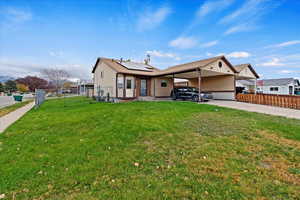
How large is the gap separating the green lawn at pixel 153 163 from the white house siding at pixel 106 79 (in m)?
9.89

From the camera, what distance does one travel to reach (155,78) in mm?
16453

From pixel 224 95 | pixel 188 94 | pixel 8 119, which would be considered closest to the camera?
pixel 8 119

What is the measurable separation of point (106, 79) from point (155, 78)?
18.7ft

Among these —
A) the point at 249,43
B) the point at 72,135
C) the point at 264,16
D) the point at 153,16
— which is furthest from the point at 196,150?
the point at 249,43

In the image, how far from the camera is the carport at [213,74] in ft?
43.4

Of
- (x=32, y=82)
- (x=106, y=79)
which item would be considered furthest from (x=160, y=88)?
(x=32, y=82)

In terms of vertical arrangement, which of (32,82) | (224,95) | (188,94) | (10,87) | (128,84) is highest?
(32,82)

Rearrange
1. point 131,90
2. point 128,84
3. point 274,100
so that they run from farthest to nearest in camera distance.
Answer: point 131,90 < point 128,84 < point 274,100

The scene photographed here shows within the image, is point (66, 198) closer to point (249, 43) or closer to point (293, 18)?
point (293, 18)

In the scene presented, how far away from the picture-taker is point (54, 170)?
2.83 meters

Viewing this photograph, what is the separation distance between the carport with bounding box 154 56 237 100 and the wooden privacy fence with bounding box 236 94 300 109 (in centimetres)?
191

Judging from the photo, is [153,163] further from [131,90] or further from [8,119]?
[131,90]

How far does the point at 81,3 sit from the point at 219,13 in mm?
11378

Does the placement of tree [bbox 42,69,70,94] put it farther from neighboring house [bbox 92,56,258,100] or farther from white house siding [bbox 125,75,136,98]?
white house siding [bbox 125,75,136,98]
